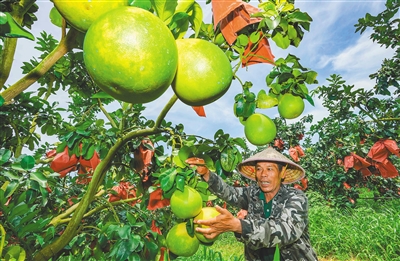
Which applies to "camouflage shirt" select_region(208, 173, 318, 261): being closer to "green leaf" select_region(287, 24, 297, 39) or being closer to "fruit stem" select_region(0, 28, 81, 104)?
"green leaf" select_region(287, 24, 297, 39)

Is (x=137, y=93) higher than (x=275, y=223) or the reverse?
the reverse

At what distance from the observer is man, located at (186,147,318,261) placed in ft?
5.99

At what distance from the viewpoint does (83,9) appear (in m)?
0.52

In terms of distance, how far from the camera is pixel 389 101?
480 cm

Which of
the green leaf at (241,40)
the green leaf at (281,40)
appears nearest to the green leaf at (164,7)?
the green leaf at (241,40)

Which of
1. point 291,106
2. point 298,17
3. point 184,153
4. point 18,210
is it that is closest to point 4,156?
point 18,210

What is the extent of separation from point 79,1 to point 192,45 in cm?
24

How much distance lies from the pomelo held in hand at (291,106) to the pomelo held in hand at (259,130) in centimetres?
8

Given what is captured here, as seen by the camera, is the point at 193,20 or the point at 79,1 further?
the point at 193,20

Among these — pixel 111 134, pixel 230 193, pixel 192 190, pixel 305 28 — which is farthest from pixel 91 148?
pixel 230 193

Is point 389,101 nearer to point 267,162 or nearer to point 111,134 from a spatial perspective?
point 267,162

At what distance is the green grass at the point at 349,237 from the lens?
13.9 ft

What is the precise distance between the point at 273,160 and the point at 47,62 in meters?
2.34

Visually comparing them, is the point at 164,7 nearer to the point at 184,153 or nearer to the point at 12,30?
the point at 12,30
